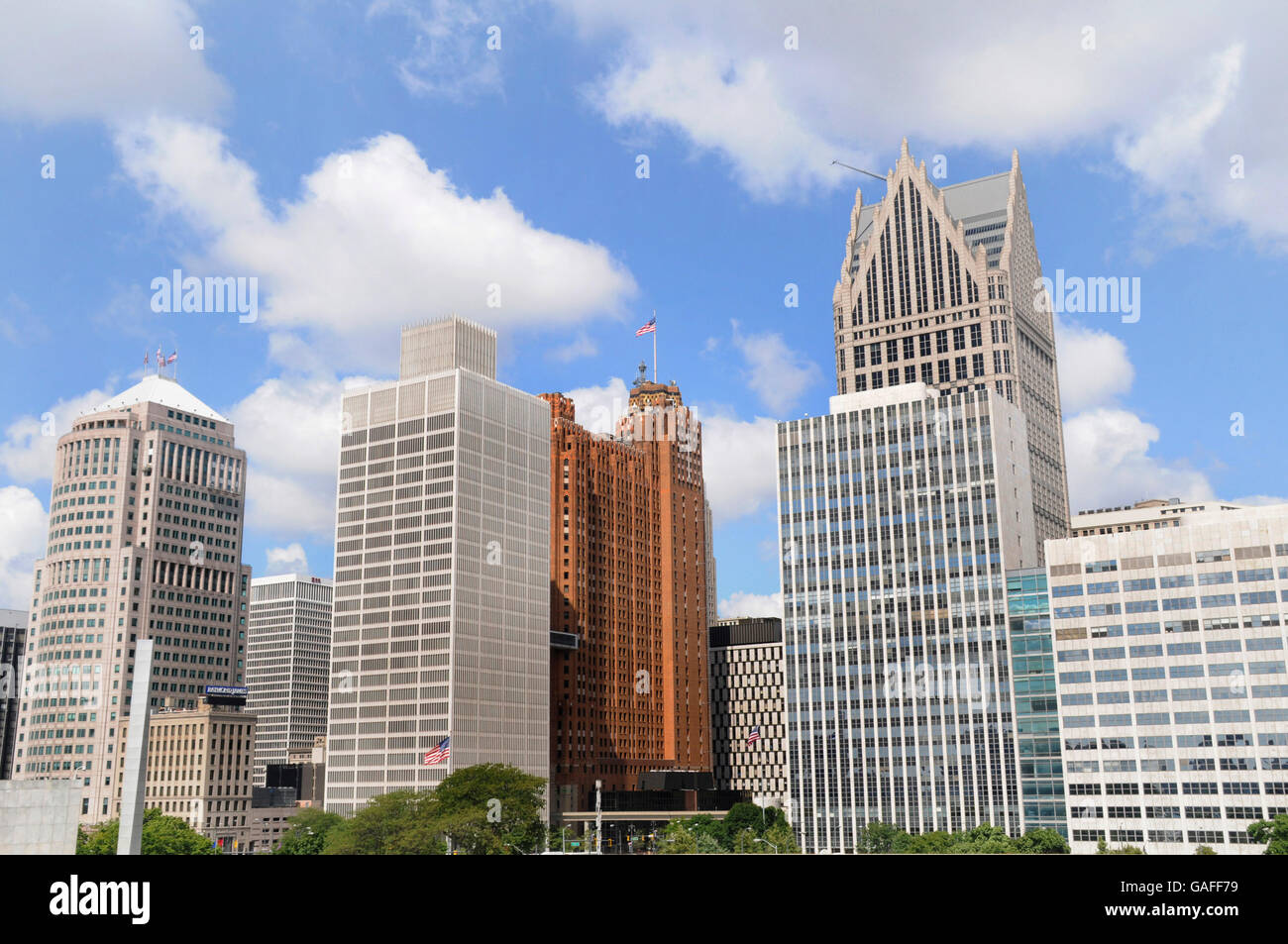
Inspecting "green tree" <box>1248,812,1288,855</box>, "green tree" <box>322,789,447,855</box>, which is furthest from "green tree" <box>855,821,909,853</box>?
"green tree" <box>322,789,447,855</box>

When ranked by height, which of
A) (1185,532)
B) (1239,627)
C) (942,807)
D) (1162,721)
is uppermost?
(1185,532)

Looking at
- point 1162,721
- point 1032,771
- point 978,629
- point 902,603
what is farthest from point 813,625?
point 1162,721

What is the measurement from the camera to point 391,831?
15125 cm

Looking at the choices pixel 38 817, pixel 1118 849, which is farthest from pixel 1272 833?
pixel 38 817

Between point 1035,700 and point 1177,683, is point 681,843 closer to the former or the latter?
point 1035,700

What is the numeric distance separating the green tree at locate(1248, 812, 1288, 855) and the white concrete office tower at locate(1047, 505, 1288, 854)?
5.46 metres

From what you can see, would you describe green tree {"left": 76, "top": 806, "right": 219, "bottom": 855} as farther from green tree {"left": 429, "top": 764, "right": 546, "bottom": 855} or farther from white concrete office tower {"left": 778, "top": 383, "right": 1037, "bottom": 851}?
white concrete office tower {"left": 778, "top": 383, "right": 1037, "bottom": 851}

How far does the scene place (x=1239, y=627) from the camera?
6166 inches

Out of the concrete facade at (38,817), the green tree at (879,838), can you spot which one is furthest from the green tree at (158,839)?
the green tree at (879,838)

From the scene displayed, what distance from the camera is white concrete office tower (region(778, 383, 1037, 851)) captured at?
17875 cm

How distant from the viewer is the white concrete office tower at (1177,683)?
15262cm

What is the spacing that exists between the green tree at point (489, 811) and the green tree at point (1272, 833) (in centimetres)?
8589
